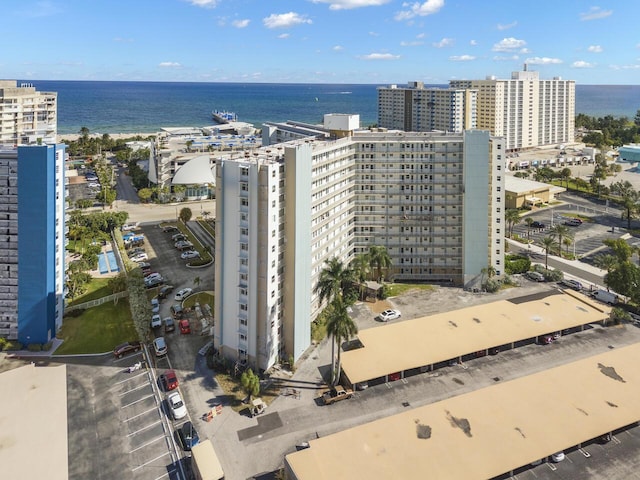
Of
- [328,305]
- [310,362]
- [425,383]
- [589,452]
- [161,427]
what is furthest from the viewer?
[328,305]

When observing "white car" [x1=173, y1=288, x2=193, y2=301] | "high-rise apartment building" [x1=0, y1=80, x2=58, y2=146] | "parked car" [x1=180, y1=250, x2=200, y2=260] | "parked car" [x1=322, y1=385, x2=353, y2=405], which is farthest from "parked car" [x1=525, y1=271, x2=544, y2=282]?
"high-rise apartment building" [x1=0, y1=80, x2=58, y2=146]

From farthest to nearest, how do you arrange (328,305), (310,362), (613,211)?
(613,211) → (328,305) → (310,362)

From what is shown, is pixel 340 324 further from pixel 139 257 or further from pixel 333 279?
pixel 139 257

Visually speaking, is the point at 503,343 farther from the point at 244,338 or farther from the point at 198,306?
the point at 198,306

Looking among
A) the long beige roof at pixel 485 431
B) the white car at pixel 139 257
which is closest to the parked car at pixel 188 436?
the long beige roof at pixel 485 431

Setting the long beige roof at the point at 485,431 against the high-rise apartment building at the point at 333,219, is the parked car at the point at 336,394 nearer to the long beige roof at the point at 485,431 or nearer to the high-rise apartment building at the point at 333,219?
the long beige roof at the point at 485,431

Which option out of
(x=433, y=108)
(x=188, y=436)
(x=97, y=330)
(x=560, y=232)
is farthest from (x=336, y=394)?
(x=433, y=108)

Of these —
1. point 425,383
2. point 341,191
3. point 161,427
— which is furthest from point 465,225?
point 161,427
